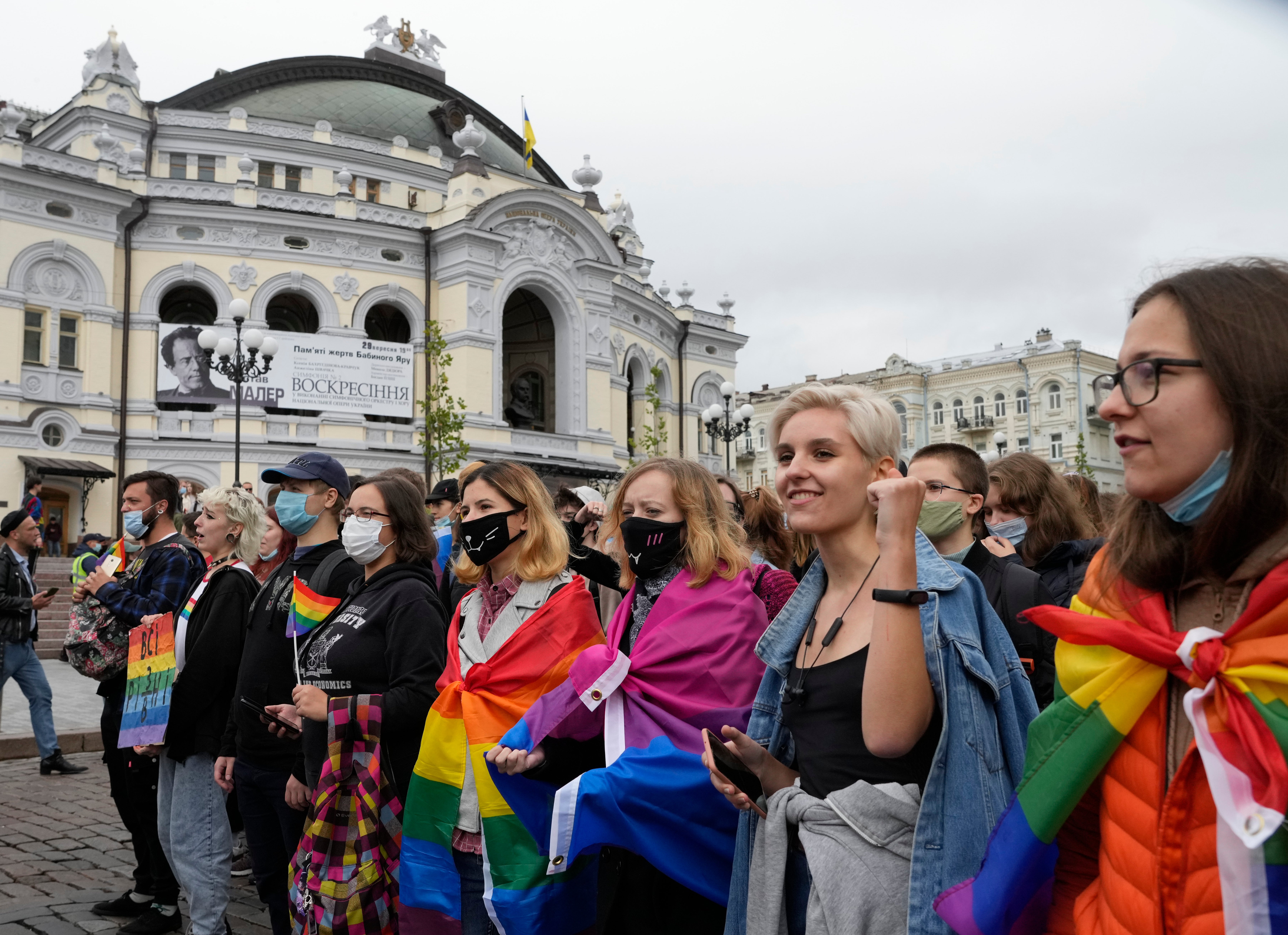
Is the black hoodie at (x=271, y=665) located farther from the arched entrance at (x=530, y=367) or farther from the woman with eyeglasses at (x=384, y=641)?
the arched entrance at (x=530, y=367)

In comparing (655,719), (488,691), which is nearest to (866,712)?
(655,719)

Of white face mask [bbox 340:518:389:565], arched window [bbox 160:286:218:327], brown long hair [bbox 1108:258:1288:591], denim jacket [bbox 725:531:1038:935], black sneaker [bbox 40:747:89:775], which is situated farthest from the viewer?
arched window [bbox 160:286:218:327]

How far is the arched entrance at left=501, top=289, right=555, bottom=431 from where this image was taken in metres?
36.6

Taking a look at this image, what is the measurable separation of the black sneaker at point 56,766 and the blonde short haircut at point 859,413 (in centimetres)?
886

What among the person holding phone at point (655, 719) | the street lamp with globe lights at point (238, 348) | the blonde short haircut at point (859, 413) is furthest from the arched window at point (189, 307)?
the blonde short haircut at point (859, 413)

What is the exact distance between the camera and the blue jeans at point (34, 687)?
902 centimetres

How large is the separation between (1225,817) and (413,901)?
2996mm

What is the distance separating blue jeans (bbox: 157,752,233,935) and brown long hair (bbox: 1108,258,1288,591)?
4561mm

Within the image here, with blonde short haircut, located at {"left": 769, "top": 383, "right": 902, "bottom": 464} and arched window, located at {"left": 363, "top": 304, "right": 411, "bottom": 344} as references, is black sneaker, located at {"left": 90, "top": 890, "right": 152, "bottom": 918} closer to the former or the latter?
blonde short haircut, located at {"left": 769, "top": 383, "right": 902, "bottom": 464}

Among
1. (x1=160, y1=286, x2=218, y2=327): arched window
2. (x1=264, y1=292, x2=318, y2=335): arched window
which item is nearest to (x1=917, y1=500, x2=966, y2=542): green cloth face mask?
(x1=160, y1=286, x2=218, y2=327): arched window

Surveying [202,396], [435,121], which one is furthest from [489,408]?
[435,121]

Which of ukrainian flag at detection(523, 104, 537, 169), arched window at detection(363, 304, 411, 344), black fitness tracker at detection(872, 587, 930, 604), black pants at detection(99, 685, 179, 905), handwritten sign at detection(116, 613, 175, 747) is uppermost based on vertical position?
ukrainian flag at detection(523, 104, 537, 169)

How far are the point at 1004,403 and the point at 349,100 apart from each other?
41.2 metres

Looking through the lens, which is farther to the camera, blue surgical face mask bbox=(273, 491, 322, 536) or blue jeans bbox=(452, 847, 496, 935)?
blue surgical face mask bbox=(273, 491, 322, 536)
